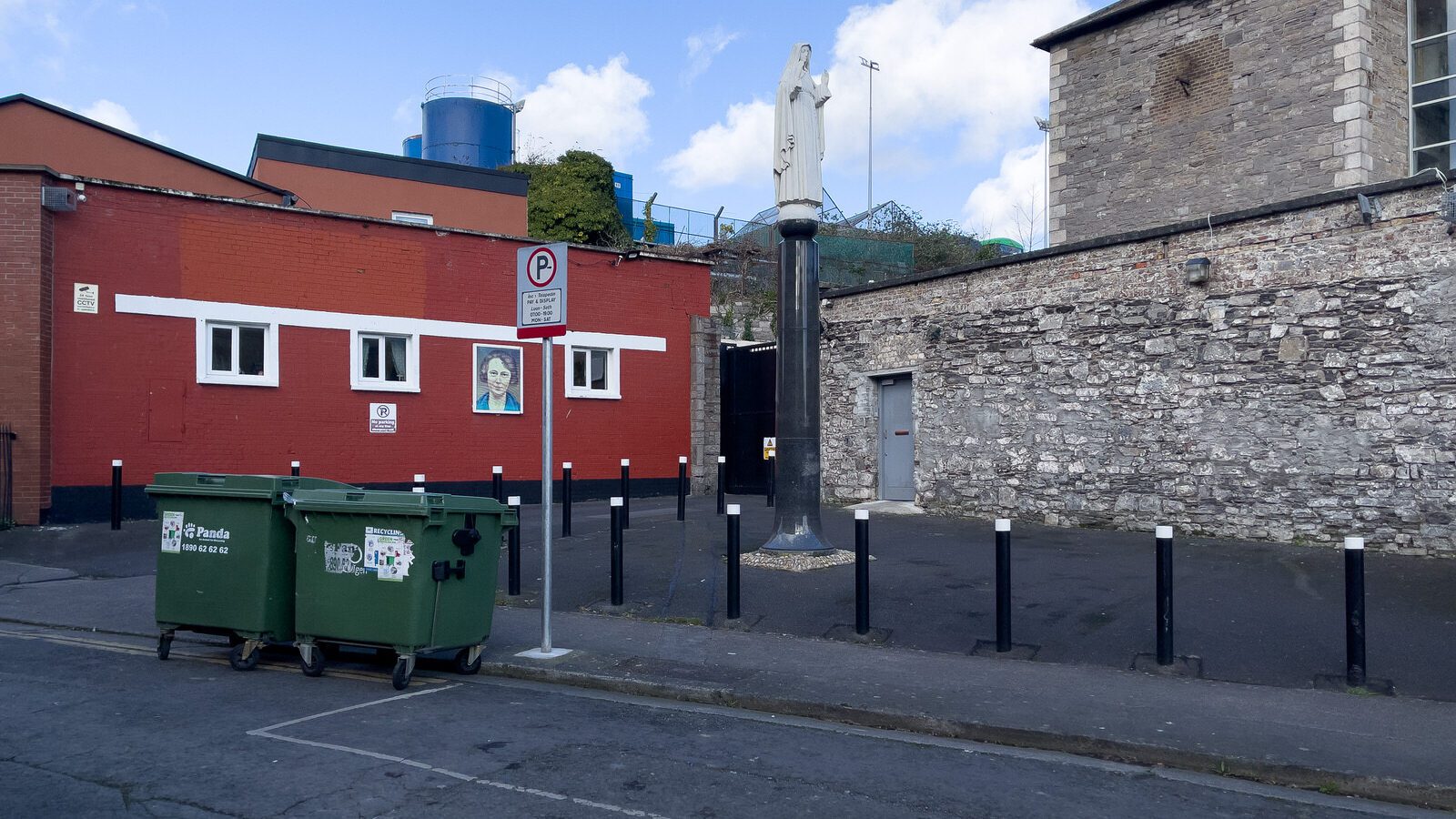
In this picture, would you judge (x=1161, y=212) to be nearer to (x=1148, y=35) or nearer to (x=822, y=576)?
(x=1148, y=35)

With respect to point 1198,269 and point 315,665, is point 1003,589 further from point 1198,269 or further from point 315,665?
point 1198,269

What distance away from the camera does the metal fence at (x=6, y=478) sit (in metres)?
14.3

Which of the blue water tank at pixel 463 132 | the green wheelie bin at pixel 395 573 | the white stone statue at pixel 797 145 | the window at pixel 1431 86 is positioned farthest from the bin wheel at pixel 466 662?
the blue water tank at pixel 463 132

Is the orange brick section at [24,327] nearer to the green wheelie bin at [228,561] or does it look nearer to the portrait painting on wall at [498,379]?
the portrait painting on wall at [498,379]

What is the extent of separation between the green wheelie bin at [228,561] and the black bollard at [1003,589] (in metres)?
4.88

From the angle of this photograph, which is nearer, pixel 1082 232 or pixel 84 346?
pixel 84 346

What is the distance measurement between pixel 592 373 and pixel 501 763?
14784 mm

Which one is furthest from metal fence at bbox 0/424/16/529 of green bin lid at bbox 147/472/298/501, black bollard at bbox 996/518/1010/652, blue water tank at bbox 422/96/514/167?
blue water tank at bbox 422/96/514/167

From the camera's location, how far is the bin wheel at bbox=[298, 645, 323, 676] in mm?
7598

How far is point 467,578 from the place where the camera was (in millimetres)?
7582

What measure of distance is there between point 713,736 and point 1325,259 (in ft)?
29.5

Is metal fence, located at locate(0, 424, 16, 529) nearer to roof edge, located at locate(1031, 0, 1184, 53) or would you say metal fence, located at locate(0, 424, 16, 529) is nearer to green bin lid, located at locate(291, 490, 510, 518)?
green bin lid, located at locate(291, 490, 510, 518)

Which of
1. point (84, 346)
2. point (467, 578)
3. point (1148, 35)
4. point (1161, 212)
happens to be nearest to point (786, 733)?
point (467, 578)

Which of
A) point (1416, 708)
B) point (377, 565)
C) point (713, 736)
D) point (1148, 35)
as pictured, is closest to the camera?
point (713, 736)
